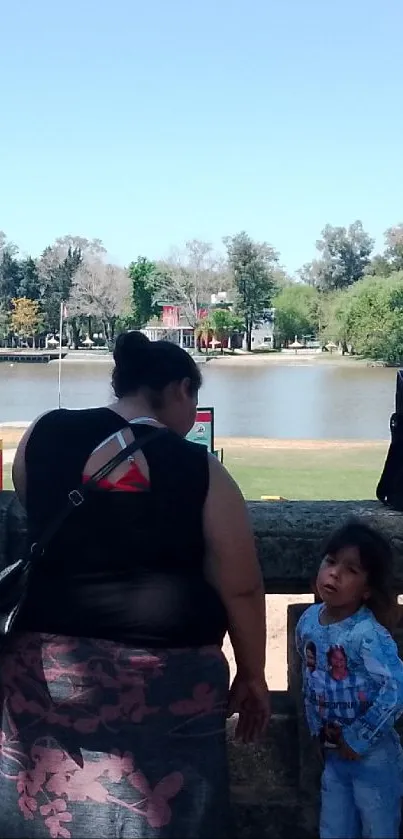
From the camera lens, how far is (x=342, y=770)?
2.15 metres

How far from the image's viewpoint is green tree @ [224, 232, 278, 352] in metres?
87.9

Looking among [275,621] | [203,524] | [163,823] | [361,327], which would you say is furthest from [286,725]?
[361,327]

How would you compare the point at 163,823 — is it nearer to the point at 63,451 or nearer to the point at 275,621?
the point at 63,451

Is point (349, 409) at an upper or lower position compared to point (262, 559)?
lower

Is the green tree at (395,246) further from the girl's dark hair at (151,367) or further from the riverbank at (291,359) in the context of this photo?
the girl's dark hair at (151,367)

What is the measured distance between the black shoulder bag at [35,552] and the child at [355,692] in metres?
0.60

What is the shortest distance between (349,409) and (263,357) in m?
42.1

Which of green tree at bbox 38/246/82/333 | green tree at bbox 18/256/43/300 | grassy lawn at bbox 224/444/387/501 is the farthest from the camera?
green tree at bbox 18/256/43/300

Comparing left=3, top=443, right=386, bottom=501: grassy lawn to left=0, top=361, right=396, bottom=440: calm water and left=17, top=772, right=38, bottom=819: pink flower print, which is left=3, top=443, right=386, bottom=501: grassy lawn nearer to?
left=0, top=361, right=396, bottom=440: calm water

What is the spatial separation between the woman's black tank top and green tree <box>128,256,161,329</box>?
83.2 m

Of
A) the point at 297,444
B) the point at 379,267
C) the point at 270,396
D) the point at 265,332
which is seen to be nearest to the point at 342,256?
the point at 379,267

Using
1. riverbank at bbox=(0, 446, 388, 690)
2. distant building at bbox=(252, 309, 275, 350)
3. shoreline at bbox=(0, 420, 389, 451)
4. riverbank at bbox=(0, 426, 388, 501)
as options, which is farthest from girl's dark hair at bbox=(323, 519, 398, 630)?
distant building at bbox=(252, 309, 275, 350)

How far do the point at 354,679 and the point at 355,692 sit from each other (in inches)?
1.1

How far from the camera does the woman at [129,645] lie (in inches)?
72.6
